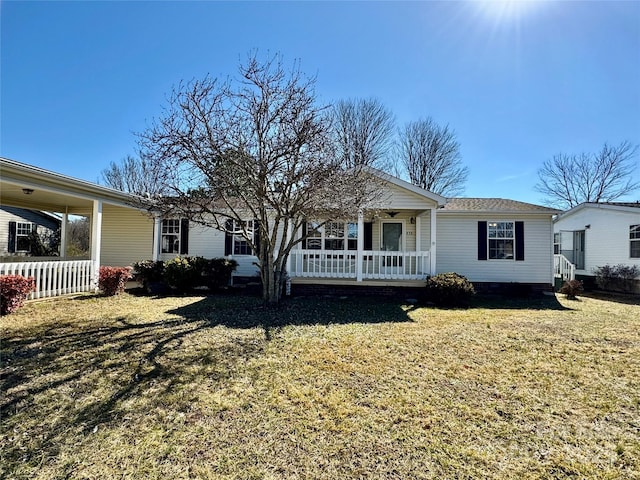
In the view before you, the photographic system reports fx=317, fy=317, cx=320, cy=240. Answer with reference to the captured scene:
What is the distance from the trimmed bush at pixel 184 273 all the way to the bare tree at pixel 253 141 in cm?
415

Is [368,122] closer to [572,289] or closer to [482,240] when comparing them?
[482,240]

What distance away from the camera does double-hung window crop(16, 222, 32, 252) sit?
1817 cm

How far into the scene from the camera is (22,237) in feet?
60.2

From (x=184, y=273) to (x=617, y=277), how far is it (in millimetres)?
17022

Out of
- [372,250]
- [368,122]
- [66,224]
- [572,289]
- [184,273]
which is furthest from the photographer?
[368,122]

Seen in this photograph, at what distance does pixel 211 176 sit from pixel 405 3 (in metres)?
7.04

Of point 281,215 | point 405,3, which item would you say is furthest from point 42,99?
point 405,3

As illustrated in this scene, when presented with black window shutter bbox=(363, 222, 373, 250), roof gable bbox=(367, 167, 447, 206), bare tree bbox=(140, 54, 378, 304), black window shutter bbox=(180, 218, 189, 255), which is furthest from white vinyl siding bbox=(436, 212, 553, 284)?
black window shutter bbox=(180, 218, 189, 255)

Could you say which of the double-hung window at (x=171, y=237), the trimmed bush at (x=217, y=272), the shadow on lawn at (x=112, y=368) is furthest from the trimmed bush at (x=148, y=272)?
the shadow on lawn at (x=112, y=368)

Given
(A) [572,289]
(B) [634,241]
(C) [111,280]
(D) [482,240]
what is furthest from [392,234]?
(B) [634,241]

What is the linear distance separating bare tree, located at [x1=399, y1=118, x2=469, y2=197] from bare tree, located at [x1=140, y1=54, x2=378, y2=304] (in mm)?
21300

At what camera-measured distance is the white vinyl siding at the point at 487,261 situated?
39.8 ft

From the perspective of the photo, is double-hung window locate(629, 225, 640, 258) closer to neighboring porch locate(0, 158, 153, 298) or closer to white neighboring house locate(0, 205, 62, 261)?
neighboring porch locate(0, 158, 153, 298)

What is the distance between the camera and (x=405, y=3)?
8.54 metres
